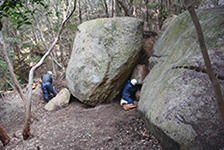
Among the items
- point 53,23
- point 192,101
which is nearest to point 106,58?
point 192,101

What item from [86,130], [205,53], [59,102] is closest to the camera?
[205,53]

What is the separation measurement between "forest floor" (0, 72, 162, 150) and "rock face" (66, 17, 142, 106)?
586 mm

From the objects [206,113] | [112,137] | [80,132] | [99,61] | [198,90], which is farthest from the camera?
[99,61]

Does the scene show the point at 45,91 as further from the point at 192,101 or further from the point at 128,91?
the point at 192,101

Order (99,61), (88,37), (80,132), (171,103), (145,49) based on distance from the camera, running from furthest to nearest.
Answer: (145,49), (88,37), (99,61), (80,132), (171,103)

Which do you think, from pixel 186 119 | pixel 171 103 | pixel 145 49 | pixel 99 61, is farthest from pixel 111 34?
pixel 186 119

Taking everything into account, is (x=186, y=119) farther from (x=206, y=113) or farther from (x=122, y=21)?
(x=122, y=21)

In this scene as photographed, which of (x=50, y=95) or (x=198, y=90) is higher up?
(x=198, y=90)

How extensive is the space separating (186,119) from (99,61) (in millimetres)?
3691

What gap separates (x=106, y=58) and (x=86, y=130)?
2.48m

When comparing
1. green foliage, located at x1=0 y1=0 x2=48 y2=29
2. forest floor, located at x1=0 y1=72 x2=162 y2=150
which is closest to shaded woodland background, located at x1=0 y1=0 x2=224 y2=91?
forest floor, located at x1=0 y1=72 x2=162 y2=150

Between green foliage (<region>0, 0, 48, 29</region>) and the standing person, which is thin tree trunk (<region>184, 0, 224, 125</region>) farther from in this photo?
the standing person

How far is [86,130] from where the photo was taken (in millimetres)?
3797

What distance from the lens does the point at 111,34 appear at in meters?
5.41
